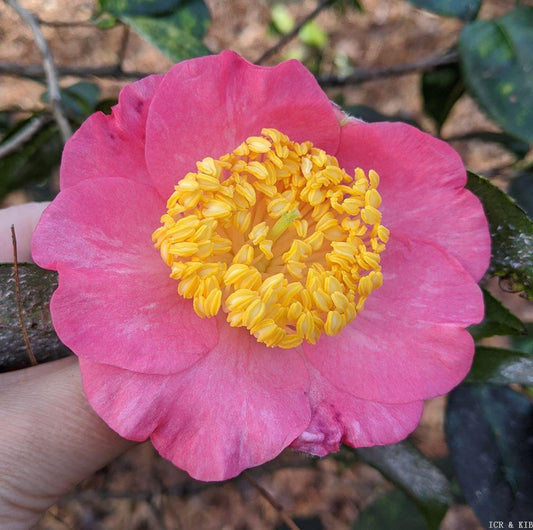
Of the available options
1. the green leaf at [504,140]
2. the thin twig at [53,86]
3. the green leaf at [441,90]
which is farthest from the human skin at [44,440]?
the green leaf at [504,140]

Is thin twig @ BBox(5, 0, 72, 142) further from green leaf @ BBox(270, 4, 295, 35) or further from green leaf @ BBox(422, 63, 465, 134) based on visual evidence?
green leaf @ BBox(270, 4, 295, 35)

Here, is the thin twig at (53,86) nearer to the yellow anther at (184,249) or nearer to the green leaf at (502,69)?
the yellow anther at (184,249)

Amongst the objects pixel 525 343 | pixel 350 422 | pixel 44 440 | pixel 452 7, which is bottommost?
pixel 525 343

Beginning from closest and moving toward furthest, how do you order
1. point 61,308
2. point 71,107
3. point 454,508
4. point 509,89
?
point 61,308
point 509,89
point 71,107
point 454,508

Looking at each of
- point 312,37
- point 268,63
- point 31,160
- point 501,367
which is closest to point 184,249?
point 501,367

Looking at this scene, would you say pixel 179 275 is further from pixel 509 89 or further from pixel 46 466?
pixel 509 89

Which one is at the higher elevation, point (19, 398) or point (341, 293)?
point (341, 293)

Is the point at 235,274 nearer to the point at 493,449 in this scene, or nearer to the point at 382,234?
the point at 382,234

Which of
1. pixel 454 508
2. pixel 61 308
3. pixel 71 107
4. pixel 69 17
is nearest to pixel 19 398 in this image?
pixel 61 308
